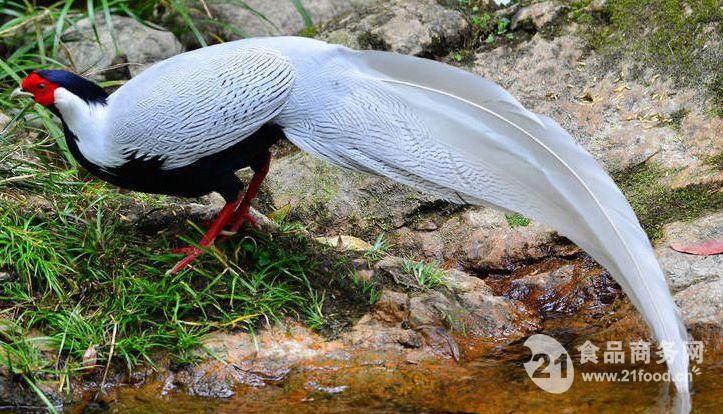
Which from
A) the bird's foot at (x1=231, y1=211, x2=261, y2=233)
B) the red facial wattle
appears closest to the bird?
the red facial wattle

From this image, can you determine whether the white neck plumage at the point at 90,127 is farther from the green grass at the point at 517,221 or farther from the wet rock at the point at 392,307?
the green grass at the point at 517,221

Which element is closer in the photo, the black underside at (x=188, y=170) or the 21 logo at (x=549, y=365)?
the 21 logo at (x=549, y=365)

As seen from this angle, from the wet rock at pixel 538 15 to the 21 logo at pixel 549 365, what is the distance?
242cm

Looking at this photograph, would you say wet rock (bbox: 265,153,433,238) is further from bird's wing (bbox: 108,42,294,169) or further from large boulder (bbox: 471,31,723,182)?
bird's wing (bbox: 108,42,294,169)

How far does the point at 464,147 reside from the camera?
3188mm

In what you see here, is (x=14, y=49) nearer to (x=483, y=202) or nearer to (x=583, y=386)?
(x=483, y=202)

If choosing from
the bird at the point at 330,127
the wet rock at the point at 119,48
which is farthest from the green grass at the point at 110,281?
the wet rock at the point at 119,48

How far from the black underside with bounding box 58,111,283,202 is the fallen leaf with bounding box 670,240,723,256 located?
173 cm

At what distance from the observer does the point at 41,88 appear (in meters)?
3.50

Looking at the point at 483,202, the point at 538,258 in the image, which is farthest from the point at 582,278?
the point at 483,202

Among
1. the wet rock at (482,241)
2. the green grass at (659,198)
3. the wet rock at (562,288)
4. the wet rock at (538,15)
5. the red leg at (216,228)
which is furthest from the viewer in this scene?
the wet rock at (538,15)

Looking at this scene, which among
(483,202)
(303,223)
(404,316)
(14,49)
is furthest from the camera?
(14,49)

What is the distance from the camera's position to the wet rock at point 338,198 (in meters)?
4.38

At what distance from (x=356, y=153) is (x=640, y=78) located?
6.99 ft
